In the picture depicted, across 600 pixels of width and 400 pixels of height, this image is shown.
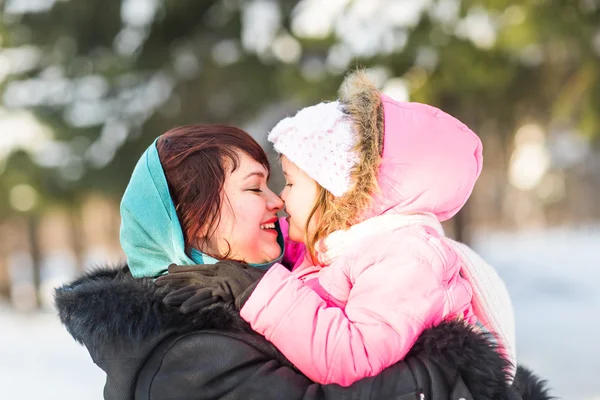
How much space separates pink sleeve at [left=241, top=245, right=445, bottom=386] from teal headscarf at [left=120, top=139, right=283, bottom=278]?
307mm

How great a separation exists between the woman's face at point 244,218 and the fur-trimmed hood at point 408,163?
9.1 inches

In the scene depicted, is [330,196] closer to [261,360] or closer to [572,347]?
[261,360]

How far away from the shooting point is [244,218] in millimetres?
1871

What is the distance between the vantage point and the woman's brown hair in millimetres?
1825

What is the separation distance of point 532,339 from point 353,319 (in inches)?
206

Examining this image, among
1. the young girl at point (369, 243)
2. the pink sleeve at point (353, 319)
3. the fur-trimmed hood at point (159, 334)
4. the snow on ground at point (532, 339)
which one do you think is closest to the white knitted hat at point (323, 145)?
the young girl at point (369, 243)

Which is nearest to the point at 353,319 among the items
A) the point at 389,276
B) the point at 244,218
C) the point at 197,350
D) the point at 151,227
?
the point at 389,276

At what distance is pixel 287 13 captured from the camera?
26.1ft

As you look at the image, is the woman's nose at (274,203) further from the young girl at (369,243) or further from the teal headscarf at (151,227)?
the teal headscarf at (151,227)

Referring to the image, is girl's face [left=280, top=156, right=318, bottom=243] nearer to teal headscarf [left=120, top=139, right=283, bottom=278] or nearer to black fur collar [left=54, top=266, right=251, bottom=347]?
teal headscarf [left=120, top=139, right=283, bottom=278]

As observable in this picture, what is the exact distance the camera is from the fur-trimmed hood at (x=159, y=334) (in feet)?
4.99

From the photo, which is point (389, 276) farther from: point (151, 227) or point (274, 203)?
point (151, 227)

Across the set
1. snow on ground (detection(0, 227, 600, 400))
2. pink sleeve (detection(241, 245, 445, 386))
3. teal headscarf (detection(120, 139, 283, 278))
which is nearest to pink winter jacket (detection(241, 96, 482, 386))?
pink sleeve (detection(241, 245, 445, 386))

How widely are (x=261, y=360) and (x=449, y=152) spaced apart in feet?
2.19
